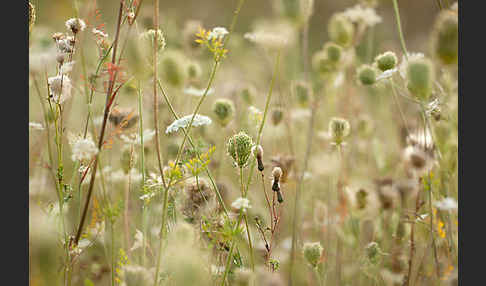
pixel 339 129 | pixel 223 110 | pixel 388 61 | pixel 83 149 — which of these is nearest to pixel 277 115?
pixel 223 110

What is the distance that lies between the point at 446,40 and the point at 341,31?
0.74 metres

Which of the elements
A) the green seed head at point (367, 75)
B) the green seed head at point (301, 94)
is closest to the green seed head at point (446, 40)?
the green seed head at point (367, 75)

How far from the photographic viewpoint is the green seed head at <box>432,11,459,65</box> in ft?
2.76

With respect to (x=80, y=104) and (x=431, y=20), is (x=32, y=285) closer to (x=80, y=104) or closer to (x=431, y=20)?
(x=80, y=104)

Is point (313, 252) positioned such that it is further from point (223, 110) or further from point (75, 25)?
point (75, 25)

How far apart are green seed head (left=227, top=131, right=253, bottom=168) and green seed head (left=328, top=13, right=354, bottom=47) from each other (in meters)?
0.74

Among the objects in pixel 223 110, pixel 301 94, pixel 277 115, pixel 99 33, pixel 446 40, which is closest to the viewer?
pixel 446 40

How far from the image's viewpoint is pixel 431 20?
436 centimetres

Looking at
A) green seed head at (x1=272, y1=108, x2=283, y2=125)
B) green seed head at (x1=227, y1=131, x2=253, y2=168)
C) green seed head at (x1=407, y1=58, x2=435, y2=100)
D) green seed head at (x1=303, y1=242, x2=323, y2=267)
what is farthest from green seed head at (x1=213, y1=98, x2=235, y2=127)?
green seed head at (x1=407, y1=58, x2=435, y2=100)

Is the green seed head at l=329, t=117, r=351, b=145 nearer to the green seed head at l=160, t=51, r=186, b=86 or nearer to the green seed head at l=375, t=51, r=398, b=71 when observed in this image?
the green seed head at l=375, t=51, r=398, b=71

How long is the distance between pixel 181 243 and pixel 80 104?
1.67 m

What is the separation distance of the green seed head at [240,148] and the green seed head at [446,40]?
0.41 meters

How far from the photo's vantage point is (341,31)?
1.57 m

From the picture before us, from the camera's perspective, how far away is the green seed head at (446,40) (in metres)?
0.84
